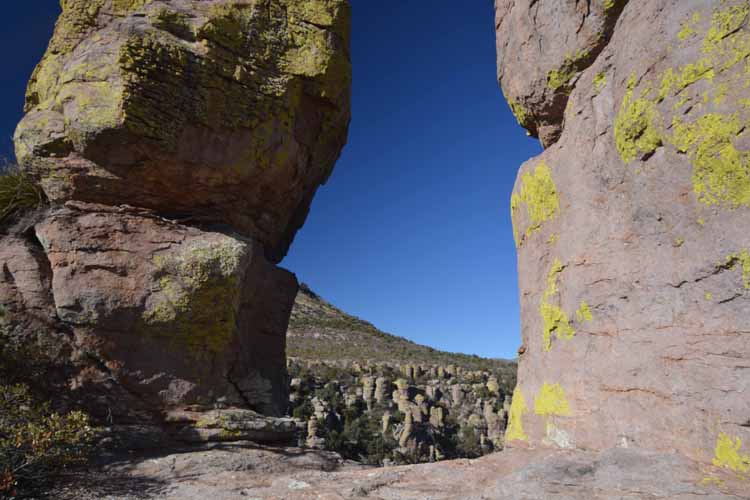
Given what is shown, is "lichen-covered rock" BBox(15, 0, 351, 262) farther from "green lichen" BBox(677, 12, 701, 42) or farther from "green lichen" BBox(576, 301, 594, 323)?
"green lichen" BBox(677, 12, 701, 42)

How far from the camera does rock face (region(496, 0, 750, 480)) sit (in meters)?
3.19

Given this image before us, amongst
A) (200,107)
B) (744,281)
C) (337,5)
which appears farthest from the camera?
(337,5)

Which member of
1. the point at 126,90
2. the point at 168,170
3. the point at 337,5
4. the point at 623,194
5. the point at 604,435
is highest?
the point at 337,5

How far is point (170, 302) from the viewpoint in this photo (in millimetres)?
7453

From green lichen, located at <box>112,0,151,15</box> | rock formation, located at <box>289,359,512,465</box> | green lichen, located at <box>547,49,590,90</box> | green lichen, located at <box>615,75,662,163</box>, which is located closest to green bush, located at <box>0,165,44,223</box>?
green lichen, located at <box>112,0,151,15</box>

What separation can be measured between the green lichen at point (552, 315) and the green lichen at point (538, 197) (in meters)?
A: 0.51

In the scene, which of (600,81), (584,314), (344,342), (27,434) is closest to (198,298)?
(27,434)

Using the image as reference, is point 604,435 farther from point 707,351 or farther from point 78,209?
point 78,209

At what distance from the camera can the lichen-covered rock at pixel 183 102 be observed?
757 cm

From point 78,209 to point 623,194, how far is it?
721 cm

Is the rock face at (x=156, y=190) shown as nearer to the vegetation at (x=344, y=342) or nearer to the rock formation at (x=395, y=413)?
the rock formation at (x=395, y=413)

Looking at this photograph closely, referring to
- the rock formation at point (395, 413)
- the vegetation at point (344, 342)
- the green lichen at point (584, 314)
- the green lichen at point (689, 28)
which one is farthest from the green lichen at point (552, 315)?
the vegetation at point (344, 342)

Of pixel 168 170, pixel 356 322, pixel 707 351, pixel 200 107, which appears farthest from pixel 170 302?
pixel 356 322

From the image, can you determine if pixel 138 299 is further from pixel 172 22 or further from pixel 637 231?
pixel 637 231
